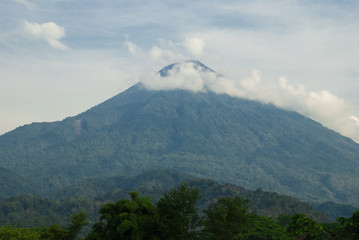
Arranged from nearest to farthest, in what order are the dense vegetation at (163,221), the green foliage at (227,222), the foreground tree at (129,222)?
the dense vegetation at (163,221)
the foreground tree at (129,222)
the green foliage at (227,222)

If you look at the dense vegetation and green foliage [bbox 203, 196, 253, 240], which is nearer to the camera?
the dense vegetation

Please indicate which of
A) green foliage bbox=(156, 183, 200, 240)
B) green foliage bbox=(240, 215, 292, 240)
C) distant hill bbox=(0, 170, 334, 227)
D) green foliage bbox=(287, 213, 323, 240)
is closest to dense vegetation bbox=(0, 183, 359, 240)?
green foliage bbox=(156, 183, 200, 240)

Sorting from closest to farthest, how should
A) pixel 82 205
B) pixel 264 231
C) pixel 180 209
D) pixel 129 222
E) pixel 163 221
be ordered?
pixel 129 222
pixel 163 221
pixel 180 209
pixel 264 231
pixel 82 205

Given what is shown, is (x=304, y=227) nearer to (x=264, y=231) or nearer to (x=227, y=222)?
(x=227, y=222)

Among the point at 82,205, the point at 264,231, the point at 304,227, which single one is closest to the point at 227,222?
the point at 304,227

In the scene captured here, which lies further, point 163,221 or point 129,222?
point 163,221

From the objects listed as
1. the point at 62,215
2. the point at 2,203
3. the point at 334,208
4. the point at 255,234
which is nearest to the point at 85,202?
the point at 62,215

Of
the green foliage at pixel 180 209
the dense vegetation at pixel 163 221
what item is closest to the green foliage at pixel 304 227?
the dense vegetation at pixel 163 221

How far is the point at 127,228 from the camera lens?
31.2 m

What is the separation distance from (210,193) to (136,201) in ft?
408

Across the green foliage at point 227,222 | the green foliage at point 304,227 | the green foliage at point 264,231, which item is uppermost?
the green foliage at point 304,227

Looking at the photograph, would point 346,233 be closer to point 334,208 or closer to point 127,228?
point 127,228

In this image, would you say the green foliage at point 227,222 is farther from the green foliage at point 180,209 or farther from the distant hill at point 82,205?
the distant hill at point 82,205

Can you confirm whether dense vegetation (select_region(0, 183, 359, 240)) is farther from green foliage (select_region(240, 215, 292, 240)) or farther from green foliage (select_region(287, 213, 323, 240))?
green foliage (select_region(287, 213, 323, 240))
